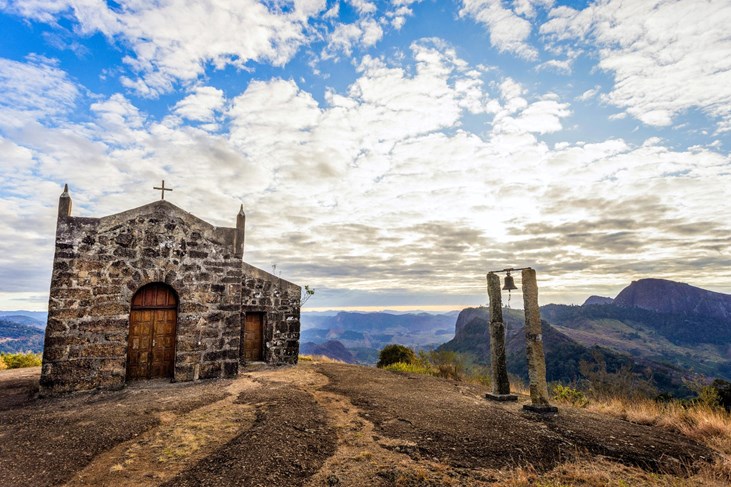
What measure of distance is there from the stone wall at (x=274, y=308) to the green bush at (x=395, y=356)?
550 centimetres

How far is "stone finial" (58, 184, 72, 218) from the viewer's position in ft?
33.2

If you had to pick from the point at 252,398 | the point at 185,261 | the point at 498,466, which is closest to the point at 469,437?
the point at 498,466

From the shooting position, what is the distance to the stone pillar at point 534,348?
28.7 ft

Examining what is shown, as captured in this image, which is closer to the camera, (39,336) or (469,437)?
(469,437)

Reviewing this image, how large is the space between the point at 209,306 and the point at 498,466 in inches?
366

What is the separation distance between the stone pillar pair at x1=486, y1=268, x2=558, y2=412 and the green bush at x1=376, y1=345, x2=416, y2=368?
31.2ft

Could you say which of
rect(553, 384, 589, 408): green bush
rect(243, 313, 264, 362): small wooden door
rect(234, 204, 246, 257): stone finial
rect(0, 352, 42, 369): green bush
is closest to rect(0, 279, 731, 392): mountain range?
rect(553, 384, 589, 408): green bush

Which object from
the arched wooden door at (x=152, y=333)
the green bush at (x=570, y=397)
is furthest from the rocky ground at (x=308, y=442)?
the green bush at (x=570, y=397)

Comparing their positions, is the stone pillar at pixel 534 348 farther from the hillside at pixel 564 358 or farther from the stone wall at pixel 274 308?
the hillside at pixel 564 358

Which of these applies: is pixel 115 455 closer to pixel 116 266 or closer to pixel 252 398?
pixel 252 398

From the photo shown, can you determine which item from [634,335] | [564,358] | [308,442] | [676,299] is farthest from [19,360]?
[676,299]

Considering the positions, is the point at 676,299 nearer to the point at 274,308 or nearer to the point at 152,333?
the point at 274,308

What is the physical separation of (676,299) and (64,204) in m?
184

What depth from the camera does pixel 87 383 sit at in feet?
32.0
